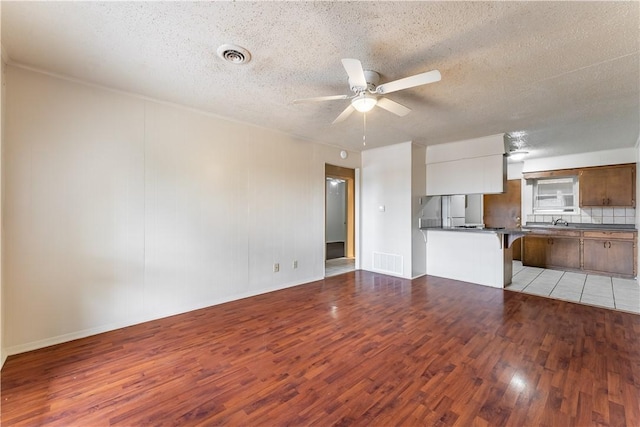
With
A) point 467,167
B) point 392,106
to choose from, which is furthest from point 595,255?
point 392,106

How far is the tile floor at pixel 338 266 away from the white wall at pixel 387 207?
16.4 inches

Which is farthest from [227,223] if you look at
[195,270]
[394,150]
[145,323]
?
[394,150]

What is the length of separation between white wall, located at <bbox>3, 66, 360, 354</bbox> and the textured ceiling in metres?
0.38

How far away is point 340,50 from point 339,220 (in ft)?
23.0

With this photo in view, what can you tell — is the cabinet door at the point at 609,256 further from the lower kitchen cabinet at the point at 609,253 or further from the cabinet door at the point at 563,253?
the cabinet door at the point at 563,253

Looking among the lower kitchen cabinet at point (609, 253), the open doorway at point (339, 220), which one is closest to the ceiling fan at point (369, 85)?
the open doorway at point (339, 220)

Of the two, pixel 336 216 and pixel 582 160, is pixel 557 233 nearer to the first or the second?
pixel 582 160

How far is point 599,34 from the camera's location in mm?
1855

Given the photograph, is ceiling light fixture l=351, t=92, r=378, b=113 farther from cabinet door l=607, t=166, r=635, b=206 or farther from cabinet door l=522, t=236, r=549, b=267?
cabinet door l=607, t=166, r=635, b=206

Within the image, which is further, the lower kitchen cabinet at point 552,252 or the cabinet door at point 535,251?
the cabinet door at point 535,251

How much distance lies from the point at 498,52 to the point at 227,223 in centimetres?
340

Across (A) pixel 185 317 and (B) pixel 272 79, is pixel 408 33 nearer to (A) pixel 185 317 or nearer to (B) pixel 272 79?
(B) pixel 272 79

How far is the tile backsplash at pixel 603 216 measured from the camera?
5.30 metres

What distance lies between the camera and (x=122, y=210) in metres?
2.82
